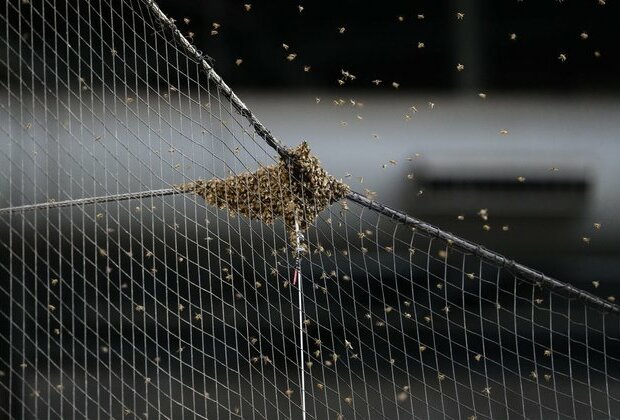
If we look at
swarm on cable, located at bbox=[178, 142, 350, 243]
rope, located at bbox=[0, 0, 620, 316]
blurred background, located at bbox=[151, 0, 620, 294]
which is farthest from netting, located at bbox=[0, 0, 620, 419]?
rope, located at bbox=[0, 0, 620, 316]

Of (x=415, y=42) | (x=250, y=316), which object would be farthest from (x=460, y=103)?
(x=250, y=316)

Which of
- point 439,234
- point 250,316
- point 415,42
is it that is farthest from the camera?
point 415,42

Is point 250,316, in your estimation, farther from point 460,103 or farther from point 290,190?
point 460,103

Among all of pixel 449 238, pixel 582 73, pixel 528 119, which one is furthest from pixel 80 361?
pixel 582 73

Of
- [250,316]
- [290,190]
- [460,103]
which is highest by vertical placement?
[460,103]

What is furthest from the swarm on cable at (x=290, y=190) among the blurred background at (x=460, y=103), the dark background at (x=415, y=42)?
the dark background at (x=415, y=42)

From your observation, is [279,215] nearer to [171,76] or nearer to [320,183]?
[320,183]
